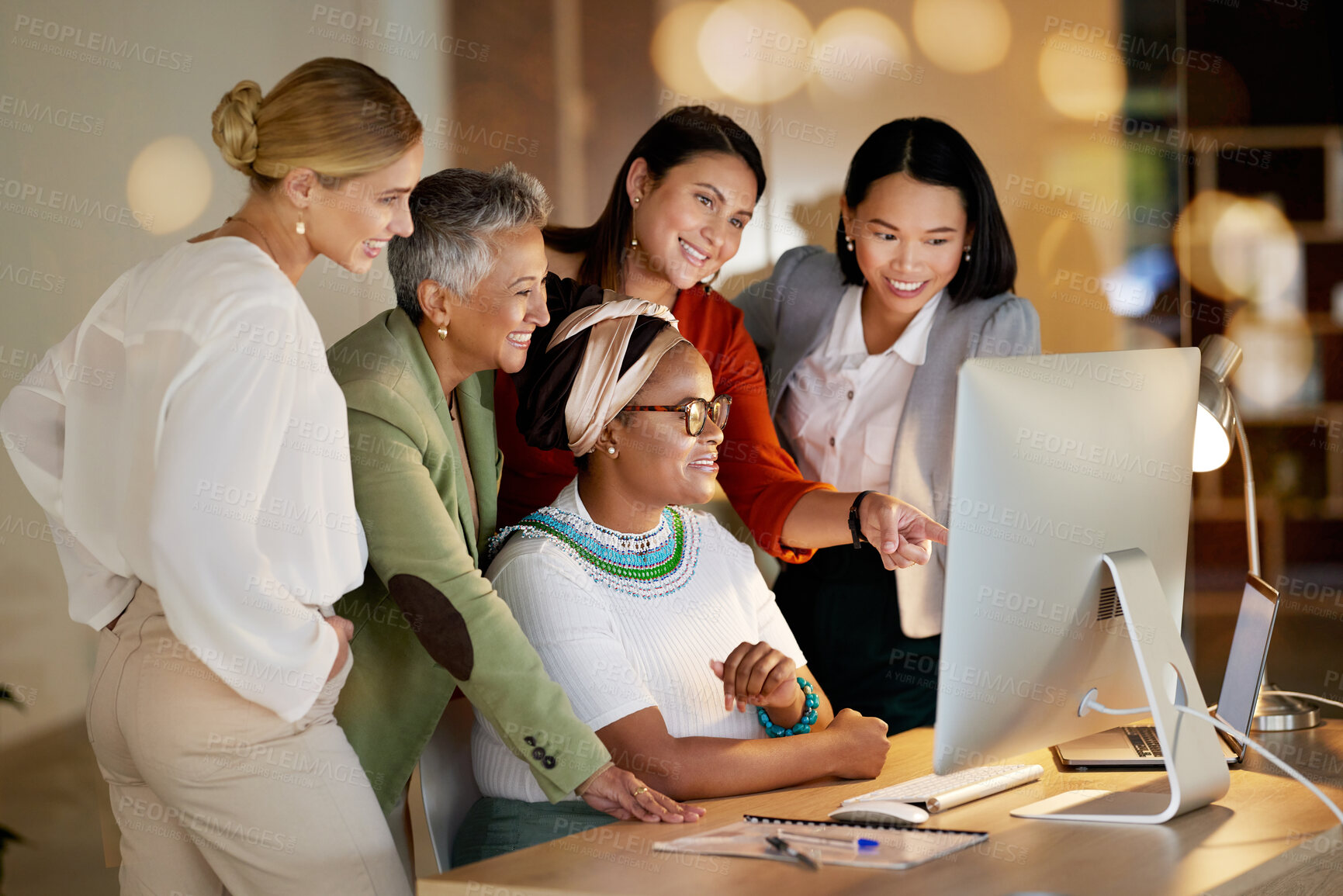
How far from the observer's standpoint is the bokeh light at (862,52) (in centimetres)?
369

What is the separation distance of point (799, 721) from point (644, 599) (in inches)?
13.4

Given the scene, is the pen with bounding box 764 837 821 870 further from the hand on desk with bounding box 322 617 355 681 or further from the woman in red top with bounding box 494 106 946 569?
the woman in red top with bounding box 494 106 946 569

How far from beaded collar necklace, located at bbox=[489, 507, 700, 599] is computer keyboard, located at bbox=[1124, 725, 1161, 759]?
0.76 meters

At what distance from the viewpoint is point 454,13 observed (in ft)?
10.6

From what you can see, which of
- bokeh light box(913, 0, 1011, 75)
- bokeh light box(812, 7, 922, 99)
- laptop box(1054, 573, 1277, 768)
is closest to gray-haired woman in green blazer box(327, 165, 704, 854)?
laptop box(1054, 573, 1277, 768)

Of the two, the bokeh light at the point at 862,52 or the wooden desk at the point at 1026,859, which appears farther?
the bokeh light at the point at 862,52

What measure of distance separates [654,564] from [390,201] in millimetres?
750

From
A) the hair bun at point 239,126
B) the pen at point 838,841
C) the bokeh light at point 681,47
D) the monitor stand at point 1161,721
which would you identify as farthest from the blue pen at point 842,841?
the bokeh light at point 681,47

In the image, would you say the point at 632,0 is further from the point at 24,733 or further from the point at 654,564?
the point at 24,733

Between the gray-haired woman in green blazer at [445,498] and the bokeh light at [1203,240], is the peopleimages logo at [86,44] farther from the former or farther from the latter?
the bokeh light at [1203,240]

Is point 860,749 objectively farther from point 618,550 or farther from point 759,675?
point 618,550

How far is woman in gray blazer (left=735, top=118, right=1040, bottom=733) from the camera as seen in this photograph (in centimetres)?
252

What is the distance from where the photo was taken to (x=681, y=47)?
3.60 meters

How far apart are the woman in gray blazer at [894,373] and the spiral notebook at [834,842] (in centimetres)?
111
